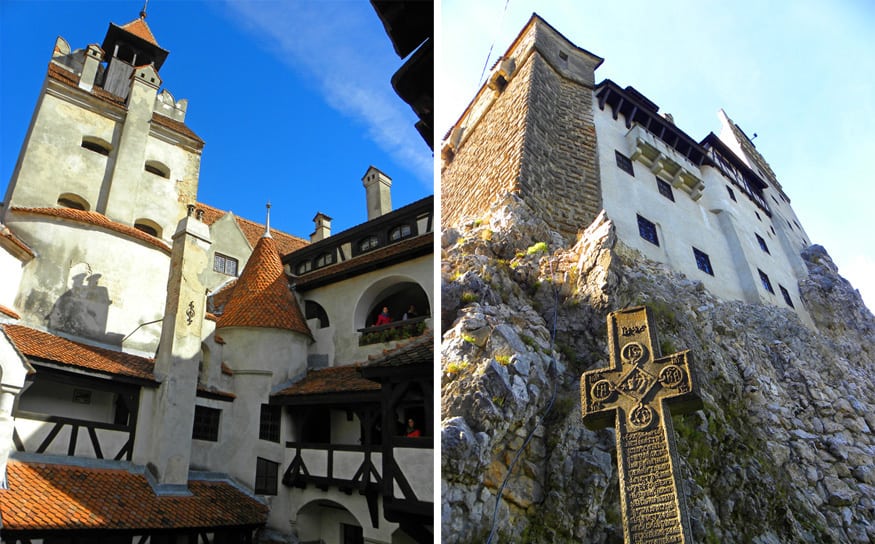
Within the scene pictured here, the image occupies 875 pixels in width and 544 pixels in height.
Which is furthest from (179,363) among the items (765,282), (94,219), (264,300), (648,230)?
(765,282)

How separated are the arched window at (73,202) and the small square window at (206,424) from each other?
5582 mm

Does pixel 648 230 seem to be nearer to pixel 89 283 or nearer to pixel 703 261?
pixel 703 261

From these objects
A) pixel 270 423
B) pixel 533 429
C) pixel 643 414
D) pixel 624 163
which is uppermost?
pixel 624 163

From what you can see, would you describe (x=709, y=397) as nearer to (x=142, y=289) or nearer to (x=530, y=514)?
(x=530, y=514)

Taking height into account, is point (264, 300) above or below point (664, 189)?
below

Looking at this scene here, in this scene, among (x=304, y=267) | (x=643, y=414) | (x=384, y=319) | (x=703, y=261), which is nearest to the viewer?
(x=643, y=414)

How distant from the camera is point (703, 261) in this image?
15953 mm

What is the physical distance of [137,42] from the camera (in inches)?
704

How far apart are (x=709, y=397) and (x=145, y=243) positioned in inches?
457

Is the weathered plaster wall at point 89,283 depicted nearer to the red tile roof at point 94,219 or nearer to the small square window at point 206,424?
the red tile roof at point 94,219

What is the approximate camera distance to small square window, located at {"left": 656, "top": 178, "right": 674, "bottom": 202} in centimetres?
1660

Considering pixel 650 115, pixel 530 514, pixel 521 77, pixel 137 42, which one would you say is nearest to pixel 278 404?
pixel 530 514

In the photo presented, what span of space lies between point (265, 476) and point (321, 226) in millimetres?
9816

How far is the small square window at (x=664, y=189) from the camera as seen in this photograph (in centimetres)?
1660
